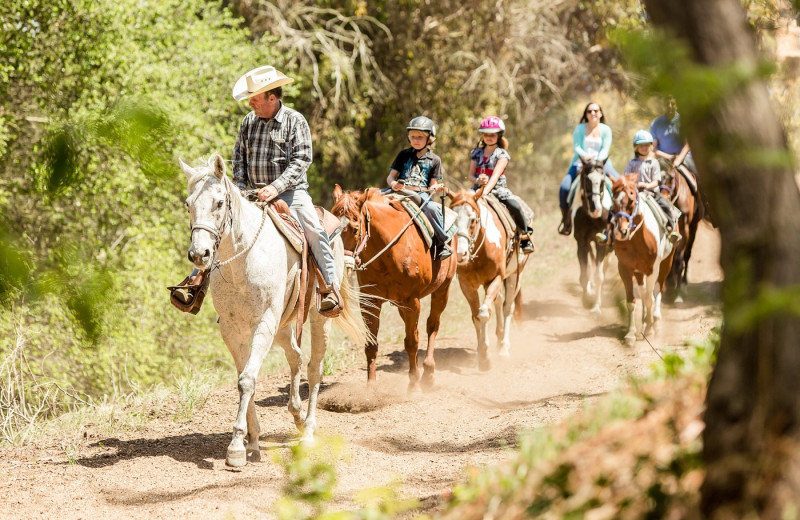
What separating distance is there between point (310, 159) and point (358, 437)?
263 centimetres

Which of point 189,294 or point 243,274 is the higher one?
point 243,274

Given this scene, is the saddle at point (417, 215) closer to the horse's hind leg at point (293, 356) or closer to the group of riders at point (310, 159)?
the group of riders at point (310, 159)

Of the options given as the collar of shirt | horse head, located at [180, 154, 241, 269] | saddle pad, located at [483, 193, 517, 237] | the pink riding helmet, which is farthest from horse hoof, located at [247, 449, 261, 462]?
Answer: the pink riding helmet

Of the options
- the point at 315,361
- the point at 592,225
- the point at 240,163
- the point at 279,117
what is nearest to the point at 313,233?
the point at 240,163

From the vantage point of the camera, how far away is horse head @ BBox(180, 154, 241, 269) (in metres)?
6.62

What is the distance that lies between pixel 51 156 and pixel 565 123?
31.0 metres

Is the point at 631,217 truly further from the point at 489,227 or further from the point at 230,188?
the point at 230,188

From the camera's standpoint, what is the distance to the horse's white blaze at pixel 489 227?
1191 centimetres

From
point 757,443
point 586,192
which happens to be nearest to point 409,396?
point 586,192

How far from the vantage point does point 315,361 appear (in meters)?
8.66

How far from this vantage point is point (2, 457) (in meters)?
7.97

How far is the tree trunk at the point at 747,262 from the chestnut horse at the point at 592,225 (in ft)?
36.1

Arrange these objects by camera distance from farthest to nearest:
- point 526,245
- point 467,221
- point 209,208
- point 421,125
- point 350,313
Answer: point 526,245 < point 467,221 < point 421,125 < point 350,313 < point 209,208

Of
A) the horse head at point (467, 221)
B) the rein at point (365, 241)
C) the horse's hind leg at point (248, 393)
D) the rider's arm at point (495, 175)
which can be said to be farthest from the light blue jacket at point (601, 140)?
the horse's hind leg at point (248, 393)
